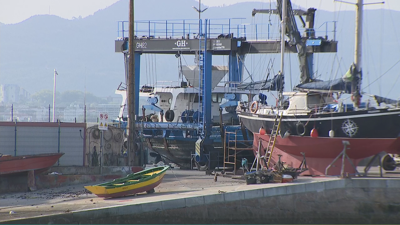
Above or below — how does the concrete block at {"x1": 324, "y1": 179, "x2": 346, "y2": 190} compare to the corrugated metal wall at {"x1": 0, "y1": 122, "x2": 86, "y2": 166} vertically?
below

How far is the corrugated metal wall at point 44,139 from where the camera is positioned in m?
23.6

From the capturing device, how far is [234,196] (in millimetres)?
18141

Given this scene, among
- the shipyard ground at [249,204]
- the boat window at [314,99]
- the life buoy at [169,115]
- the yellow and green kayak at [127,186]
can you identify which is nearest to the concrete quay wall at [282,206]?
the shipyard ground at [249,204]

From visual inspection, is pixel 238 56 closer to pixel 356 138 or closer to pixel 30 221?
Result: pixel 356 138

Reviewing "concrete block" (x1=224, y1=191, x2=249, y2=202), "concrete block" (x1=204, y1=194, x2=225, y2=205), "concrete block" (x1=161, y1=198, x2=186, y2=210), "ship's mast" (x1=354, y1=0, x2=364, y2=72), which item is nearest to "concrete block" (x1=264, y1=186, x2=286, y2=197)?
"concrete block" (x1=224, y1=191, x2=249, y2=202)

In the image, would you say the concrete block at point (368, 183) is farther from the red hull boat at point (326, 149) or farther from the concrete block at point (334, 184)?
the red hull boat at point (326, 149)

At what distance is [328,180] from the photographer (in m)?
19.1

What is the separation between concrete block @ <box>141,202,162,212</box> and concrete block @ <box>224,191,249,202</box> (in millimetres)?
2143

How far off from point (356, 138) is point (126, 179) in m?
8.60

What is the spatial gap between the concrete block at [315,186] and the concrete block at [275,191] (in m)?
0.79

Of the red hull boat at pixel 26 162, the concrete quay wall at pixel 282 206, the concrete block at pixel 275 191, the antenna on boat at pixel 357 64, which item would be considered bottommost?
the concrete quay wall at pixel 282 206

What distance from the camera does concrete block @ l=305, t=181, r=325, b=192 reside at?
18.6 metres

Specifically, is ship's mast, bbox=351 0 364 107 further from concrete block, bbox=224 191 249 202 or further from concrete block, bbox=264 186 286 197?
concrete block, bbox=224 191 249 202

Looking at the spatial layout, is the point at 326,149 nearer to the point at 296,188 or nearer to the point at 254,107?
the point at 296,188
